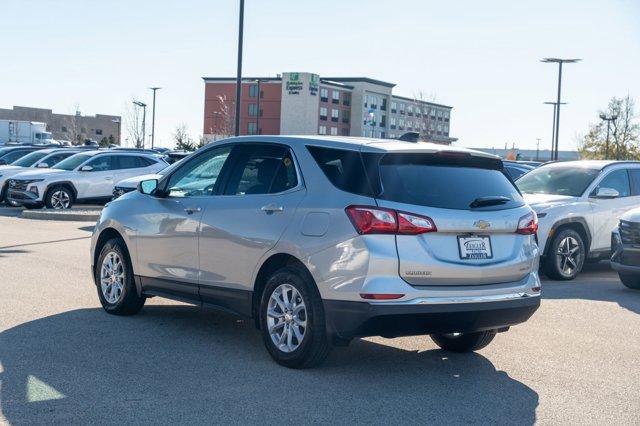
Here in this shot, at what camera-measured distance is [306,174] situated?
686 cm

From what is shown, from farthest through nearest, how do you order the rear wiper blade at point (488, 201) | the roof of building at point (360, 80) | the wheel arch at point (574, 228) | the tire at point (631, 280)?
the roof of building at point (360, 80) < the wheel arch at point (574, 228) < the tire at point (631, 280) < the rear wiper blade at point (488, 201)

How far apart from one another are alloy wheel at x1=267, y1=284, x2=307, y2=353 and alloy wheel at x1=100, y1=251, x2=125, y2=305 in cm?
247

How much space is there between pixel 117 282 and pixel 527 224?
417cm

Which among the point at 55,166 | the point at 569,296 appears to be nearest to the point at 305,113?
the point at 55,166

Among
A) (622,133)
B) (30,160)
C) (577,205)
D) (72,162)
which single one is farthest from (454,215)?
(622,133)

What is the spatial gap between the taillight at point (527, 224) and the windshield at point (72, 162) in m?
19.4

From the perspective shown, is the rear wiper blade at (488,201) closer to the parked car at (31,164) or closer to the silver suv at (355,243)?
the silver suv at (355,243)

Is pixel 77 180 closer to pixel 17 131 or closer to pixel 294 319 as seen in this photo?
pixel 294 319

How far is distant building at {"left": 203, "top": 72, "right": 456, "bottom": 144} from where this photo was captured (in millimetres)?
105125

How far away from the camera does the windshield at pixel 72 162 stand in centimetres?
2472

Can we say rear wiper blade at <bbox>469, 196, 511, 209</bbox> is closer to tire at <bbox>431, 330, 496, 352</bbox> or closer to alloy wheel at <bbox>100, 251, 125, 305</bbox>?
tire at <bbox>431, 330, 496, 352</bbox>

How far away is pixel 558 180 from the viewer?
13875mm

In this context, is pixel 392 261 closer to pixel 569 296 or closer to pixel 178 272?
pixel 178 272

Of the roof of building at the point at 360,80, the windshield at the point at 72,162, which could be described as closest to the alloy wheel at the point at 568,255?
the windshield at the point at 72,162
